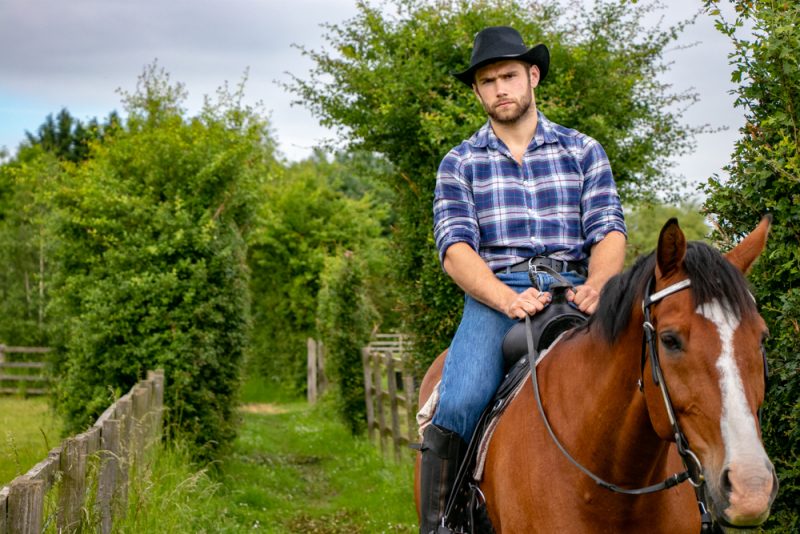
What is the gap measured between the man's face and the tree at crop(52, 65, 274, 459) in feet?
21.5

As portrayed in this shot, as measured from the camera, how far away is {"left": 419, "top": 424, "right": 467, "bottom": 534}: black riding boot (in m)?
4.05

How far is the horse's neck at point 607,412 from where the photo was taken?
3.05m

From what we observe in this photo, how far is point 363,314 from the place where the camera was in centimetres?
1608

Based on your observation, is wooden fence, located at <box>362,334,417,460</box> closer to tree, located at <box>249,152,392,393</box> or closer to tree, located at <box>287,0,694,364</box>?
tree, located at <box>287,0,694,364</box>

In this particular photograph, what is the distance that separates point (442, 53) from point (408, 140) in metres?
0.93

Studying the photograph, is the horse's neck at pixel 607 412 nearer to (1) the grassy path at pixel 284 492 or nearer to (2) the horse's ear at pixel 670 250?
(2) the horse's ear at pixel 670 250

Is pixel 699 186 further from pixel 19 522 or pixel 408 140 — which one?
pixel 408 140

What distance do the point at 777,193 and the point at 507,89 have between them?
4.65 feet

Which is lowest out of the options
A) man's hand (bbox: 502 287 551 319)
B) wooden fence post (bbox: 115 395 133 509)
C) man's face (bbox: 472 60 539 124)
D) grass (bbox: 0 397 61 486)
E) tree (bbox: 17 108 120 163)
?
grass (bbox: 0 397 61 486)

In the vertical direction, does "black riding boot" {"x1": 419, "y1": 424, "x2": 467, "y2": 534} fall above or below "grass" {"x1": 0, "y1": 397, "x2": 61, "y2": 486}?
above

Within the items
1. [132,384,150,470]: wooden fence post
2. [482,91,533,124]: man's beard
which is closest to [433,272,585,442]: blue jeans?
[482,91,533,124]: man's beard

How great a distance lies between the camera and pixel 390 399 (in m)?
13.4

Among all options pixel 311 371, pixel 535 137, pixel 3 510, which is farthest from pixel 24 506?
pixel 311 371

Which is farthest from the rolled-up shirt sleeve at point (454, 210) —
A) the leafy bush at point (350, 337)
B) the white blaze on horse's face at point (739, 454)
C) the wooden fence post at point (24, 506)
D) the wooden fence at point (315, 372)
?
the wooden fence at point (315, 372)
